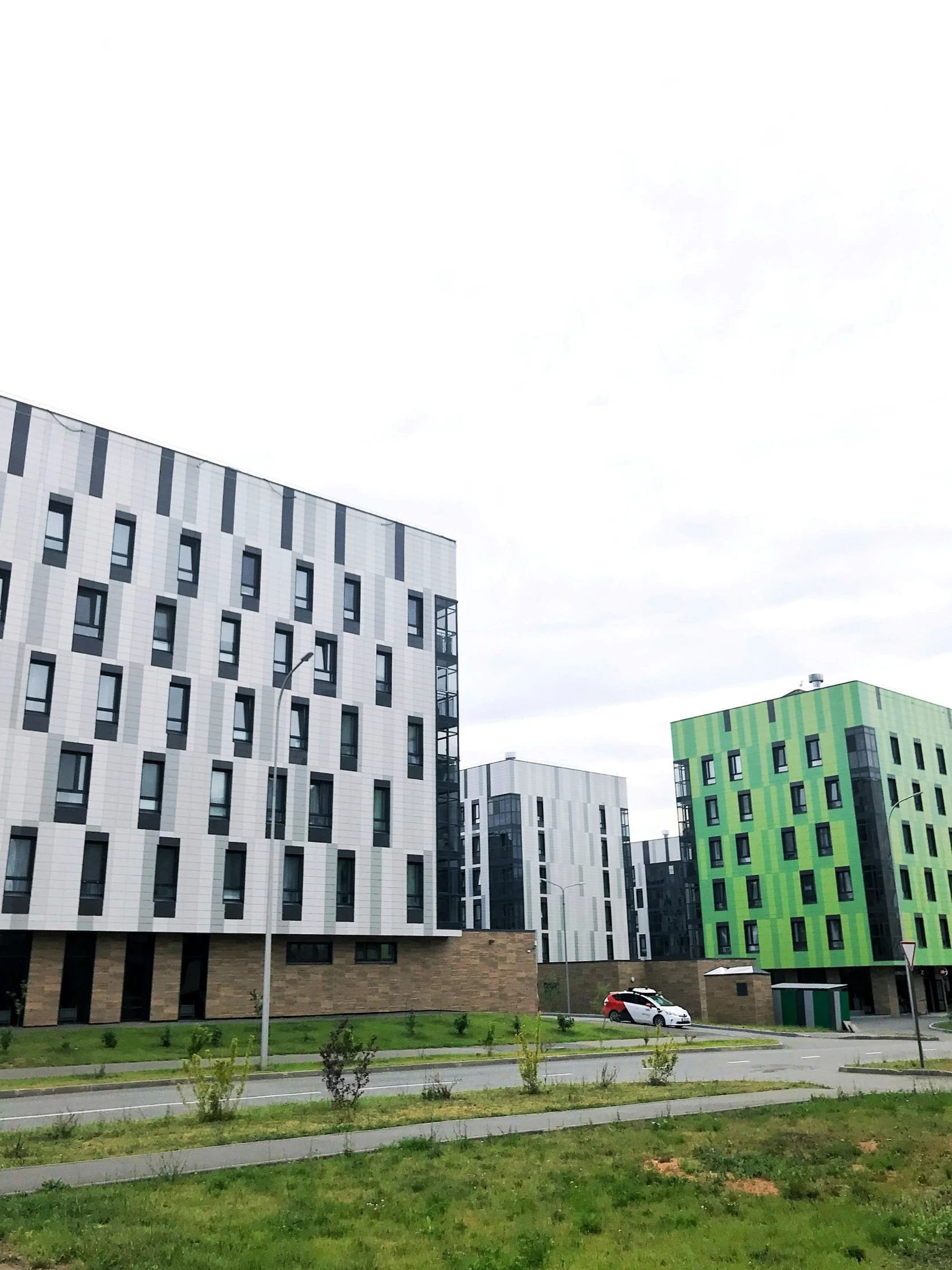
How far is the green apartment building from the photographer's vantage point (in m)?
65.0

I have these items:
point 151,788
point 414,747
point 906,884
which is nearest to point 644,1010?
point 414,747

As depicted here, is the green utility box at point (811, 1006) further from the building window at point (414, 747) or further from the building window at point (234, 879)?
the building window at point (234, 879)

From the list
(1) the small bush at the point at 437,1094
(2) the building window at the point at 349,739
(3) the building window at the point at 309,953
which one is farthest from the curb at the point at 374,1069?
(2) the building window at the point at 349,739

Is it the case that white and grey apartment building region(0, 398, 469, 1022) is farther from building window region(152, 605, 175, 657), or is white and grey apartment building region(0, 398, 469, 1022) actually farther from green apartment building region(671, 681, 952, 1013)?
green apartment building region(671, 681, 952, 1013)

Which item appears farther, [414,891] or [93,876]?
[414,891]

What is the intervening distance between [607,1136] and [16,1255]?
7.80 metres

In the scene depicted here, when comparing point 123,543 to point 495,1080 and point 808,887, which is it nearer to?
point 495,1080

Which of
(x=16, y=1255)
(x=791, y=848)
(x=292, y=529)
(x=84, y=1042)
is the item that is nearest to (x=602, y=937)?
(x=791, y=848)

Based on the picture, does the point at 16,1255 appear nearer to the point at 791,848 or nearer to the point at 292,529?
the point at 292,529

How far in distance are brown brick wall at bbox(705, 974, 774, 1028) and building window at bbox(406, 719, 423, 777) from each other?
2064 centimetres

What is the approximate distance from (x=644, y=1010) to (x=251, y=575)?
26724 millimetres

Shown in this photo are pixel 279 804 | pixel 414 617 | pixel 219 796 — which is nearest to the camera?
pixel 219 796

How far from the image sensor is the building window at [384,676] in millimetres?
48812

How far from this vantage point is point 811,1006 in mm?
50438
